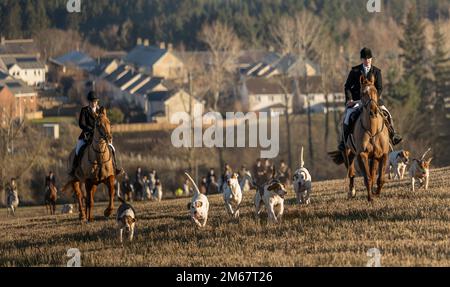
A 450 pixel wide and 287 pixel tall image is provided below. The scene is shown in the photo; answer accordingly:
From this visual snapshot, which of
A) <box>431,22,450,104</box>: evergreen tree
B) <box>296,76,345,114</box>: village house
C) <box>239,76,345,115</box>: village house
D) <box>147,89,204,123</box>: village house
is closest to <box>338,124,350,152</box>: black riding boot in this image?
<box>431,22,450,104</box>: evergreen tree

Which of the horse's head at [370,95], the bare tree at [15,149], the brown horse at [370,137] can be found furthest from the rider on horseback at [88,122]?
the bare tree at [15,149]

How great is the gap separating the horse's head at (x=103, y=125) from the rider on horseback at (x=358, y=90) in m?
4.62

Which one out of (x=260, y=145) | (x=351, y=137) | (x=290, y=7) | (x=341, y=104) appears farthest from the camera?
(x=290, y=7)

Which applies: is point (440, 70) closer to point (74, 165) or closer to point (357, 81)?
point (74, 165)

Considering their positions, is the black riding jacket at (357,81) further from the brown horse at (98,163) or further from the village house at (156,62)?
the village house at (156,62)

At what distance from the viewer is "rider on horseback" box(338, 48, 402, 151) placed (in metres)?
21.1

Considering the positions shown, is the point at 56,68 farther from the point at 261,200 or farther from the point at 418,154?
the point at 261,200

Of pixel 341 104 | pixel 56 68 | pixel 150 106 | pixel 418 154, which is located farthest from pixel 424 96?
pixel 56 68

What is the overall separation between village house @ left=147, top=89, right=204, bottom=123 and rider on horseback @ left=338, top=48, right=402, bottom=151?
2556 inches

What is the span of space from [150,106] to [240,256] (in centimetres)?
7807

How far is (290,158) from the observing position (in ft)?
232

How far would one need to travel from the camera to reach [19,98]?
94375 millimetres

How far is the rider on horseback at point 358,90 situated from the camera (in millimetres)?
21125

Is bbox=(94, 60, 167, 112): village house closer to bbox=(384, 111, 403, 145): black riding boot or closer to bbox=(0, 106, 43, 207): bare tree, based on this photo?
bbox=(0, 106, 43, 207): bare tree
